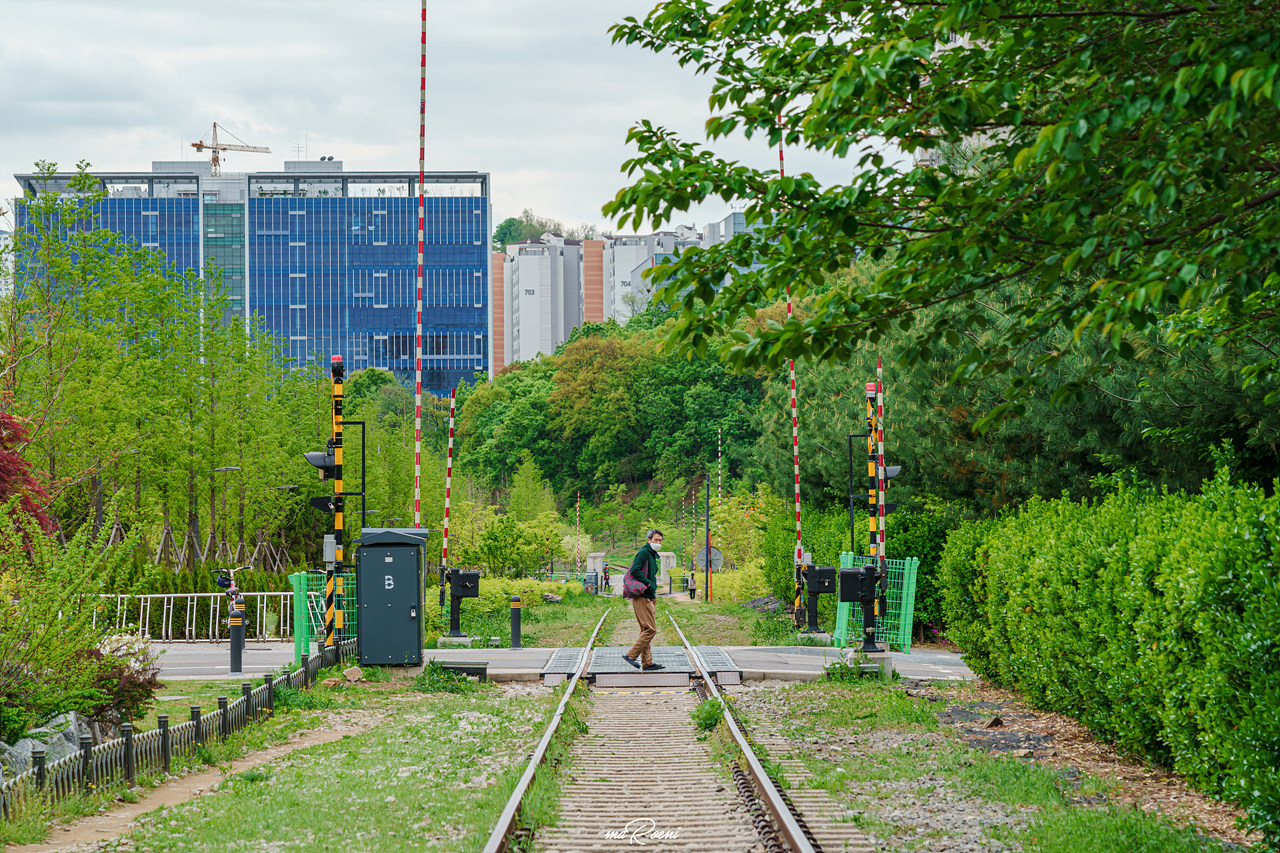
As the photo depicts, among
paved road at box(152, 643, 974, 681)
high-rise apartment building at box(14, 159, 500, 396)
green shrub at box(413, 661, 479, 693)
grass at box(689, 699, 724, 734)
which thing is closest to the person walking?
paved road at box(152, 643, 974, 681)

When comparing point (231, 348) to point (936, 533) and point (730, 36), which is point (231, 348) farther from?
point (730, 36)

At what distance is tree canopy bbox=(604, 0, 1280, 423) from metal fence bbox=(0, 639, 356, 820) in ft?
17.5

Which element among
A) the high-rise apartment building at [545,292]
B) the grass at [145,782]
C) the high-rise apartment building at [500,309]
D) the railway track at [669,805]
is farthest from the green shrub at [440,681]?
the high-rise apartment building at [500,309]

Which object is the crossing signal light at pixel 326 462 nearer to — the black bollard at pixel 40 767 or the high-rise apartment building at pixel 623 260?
the black bollard at pixel 40 767

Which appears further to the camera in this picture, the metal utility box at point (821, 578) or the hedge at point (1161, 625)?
the metal utility box at point (821, 578)

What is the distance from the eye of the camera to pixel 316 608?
62.8 feet

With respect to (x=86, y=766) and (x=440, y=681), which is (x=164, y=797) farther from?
(x=440, y=681)

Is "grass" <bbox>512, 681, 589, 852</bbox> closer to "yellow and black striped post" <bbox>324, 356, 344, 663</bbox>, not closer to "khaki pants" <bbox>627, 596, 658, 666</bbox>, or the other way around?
"khaki pants" <bbox>627, 596, 658, 666</bbox>

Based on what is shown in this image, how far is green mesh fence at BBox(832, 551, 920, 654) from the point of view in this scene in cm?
1652

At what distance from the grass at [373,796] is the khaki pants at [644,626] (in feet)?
11.7

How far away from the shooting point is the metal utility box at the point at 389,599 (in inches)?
605

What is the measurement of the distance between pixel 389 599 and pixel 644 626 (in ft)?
11.4

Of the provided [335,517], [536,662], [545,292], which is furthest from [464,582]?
[545,292]

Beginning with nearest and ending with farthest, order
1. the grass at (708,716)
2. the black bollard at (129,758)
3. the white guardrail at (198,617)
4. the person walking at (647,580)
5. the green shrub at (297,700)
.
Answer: the black bollard at (129,758) < the grass at (708,716) < the green shrub at (297,700) < the person walking at (647,580) < the white guardrail at (198,617)
